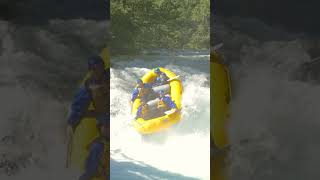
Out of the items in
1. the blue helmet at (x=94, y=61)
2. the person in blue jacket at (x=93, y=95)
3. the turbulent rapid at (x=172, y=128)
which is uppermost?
the blue helmet at (x=94, y=61)

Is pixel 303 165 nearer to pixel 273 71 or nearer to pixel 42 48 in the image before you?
pixel 273 71

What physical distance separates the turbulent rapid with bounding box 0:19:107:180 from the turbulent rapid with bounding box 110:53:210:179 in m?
3.72

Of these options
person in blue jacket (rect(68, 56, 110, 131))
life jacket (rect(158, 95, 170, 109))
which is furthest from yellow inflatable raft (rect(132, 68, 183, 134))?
person in blue jacket (rect(68, 56, 110, 131))

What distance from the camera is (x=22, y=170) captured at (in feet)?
12.7

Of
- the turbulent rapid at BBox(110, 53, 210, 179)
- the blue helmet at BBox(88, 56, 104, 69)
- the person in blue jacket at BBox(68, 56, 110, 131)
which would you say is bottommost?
the turbulent rapid at BBox(110, 53, 210, 179)

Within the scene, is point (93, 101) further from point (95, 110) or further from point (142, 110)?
point (142, 110)

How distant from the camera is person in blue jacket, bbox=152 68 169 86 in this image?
7695 millimetres

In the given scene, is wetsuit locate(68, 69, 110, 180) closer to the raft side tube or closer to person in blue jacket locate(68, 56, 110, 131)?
person in blue jacket locate(68, 56, 110, 131)

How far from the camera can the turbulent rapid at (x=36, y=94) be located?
12.6 feet

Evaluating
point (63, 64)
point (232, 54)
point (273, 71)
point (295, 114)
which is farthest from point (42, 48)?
point (295, 114)

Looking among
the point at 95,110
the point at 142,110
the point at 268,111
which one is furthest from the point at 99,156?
the point at 142,110

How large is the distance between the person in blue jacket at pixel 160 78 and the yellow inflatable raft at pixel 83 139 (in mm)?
3749

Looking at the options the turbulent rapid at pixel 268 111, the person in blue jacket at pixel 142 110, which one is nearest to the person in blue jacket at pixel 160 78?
the person in blue jacket at pixel 142 110

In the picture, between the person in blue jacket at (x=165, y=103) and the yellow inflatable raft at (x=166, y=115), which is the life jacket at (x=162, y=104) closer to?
the person in blue jacket at (x=165, y=103)
